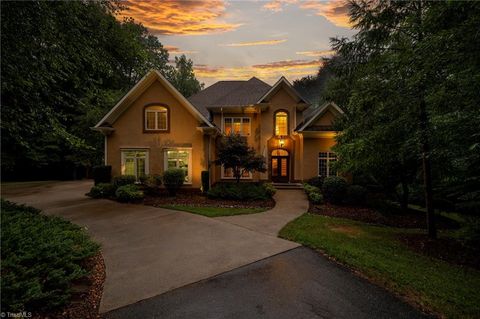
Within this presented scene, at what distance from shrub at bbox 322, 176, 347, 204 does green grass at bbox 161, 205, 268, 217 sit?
4959mm

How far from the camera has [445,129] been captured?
563cm

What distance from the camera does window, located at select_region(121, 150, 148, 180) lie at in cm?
1584

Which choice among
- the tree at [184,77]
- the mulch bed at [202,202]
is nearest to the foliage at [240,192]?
the mulch bed at [202,202]

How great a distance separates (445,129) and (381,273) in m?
3.64

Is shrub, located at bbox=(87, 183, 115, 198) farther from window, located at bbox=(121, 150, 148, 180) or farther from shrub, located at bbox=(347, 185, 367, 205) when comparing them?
shrub, located at bbox=(347, 185, 367, 205)

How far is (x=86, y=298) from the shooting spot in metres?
4.18

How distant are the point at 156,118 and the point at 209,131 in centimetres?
364

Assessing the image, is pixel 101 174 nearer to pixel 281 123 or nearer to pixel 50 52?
pixel 50 52

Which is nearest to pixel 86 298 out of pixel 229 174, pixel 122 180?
pixel 122 180

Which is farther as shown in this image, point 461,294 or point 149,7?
point 149,7

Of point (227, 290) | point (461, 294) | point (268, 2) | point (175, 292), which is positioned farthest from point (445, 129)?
point (268, 2)

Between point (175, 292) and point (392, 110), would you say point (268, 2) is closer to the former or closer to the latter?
point (392, 110)

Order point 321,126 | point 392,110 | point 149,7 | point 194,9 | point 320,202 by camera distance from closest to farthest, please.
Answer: point 392,110 < point 149,7 < point 194,9 < point 320,202 < point 321,126

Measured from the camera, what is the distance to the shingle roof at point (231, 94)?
1903 cm
